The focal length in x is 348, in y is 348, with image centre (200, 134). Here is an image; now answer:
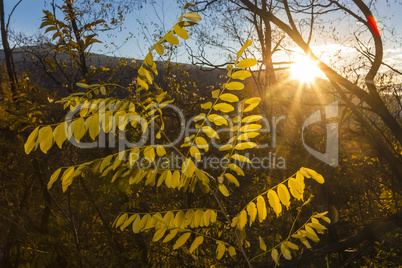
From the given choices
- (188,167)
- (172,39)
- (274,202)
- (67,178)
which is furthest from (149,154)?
(274,202)

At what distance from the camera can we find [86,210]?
506cm

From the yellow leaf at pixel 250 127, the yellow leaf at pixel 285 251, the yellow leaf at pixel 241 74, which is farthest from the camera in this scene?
the yellow leaf at pixel 285 251

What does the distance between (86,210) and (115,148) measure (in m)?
0.99

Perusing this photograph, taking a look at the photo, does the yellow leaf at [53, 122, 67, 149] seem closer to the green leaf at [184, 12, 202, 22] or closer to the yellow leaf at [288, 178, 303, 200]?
the green leaf at [184, 12, 202, 22]

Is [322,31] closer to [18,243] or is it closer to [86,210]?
[86,210]

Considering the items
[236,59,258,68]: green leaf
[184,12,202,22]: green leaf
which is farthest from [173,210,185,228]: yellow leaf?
[184,12,202,22]: green leaf

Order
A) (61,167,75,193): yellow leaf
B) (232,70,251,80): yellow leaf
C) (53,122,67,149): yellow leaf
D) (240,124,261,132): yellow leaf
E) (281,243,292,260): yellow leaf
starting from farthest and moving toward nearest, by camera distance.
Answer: (281,243,292,260): yellow leaf < (240,124,261,132): yellow leaf < (232,70,251,80): yellow leaf < (61,167,75,193): yellow leaf < (53,122,67,149): yellow leaf

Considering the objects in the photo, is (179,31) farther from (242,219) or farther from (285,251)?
(285,251)

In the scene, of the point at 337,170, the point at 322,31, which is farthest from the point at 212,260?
the point at 322,31

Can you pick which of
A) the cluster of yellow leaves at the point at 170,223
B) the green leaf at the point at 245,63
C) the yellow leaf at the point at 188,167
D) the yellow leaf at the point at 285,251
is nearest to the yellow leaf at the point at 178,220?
the cluster of yellow leaves at the point at 170,223

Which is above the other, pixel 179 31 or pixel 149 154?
pixel 179 31

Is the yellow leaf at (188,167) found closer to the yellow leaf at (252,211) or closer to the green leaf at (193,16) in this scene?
the yellow leaf at (252,211)

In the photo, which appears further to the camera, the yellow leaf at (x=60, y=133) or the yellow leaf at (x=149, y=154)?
the yellow leaf at (x=149, y=154)

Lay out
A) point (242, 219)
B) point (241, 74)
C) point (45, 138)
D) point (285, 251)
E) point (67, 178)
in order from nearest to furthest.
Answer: point (45, 138) → point (67, 178) → point (241, 74) → point (242, 219) → point (285, 251)
